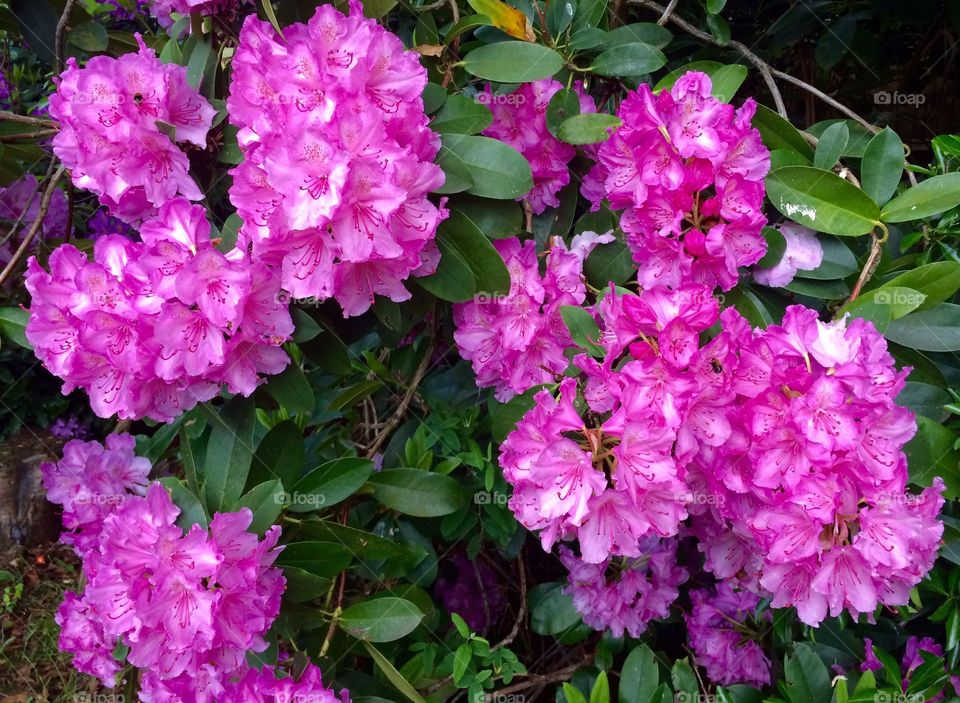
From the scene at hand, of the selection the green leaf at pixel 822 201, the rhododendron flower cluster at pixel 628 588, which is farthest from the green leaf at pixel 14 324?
the green leaf at pixel 822 201

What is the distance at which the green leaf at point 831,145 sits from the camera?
1201 mm

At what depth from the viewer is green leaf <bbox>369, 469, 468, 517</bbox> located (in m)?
1.32

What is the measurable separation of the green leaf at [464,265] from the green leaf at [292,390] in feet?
0.73

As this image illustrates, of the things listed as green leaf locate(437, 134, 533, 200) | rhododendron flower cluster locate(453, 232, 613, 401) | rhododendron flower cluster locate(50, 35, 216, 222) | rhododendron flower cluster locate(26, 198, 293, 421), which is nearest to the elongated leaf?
Answer: green leaf locate(437, 134, 533, 200)

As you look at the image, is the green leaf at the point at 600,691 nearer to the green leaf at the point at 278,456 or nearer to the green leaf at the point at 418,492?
the green leaf at the point at 418,492

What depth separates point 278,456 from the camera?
1226 mm

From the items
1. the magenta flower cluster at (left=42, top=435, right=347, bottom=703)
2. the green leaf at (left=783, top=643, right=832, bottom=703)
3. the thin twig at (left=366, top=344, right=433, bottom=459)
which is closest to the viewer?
the magenta flower cluster at (left=42, top=435, right=347, bottom=703)

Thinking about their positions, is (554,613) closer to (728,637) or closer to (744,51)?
(728,637)

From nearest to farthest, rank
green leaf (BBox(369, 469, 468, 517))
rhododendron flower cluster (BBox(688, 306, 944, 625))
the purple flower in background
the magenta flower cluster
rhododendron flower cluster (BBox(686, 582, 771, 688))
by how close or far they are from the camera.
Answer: rhododendron flower cluster (BBox(688, 306, 944, 625))
the magenta flower cluster
green leaf (BBox(369, 469, 468, 517))
rhododendron flower cluster (BBox(686, 582, 771, 688))
the purple flower in background

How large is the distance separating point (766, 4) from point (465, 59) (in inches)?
43.1

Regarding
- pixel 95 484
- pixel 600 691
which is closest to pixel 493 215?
pixel 600 691

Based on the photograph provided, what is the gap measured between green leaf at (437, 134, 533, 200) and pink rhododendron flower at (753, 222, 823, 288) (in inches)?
15.6

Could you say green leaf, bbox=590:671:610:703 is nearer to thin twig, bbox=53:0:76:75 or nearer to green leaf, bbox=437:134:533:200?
green leaf, bbox=437:134:533:200

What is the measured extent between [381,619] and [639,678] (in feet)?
1.56
